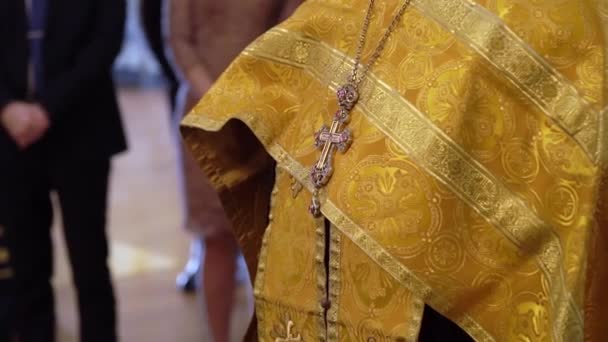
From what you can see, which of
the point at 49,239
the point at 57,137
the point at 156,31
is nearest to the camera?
the point at 57,137

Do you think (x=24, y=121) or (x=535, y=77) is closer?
(x=535, y=77)

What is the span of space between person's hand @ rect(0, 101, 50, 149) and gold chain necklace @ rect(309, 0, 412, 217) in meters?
0.92

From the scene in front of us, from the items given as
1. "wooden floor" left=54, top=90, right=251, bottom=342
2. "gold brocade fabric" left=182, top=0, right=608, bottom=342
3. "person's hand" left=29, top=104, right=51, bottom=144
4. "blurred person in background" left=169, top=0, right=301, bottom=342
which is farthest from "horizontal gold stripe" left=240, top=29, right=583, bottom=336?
"wooden floor" left=54, top=90, right=251, bottom=342

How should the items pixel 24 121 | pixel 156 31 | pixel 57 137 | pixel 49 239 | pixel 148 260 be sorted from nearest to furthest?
pixel 24 121 < pixel 57 137 < pixel 49 239 < pixel 156 31 < pixel 148 260

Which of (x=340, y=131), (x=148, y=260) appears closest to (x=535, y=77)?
(x=340, y=131)

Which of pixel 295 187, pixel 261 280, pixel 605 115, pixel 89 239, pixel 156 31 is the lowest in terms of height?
pixel 89 239

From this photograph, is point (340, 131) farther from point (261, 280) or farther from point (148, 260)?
point (148, 260)

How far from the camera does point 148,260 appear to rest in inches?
127

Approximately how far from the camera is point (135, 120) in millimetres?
5855

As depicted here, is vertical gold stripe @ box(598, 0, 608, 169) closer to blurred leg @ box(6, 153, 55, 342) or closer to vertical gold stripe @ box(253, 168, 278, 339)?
vertical gold stripe @ box(253, 168, 278, 339)

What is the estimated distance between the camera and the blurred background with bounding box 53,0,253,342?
2654 mm

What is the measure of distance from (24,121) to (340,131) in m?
0.96

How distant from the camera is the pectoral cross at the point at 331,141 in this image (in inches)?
44.6

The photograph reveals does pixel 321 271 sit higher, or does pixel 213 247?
pixel 321 271
